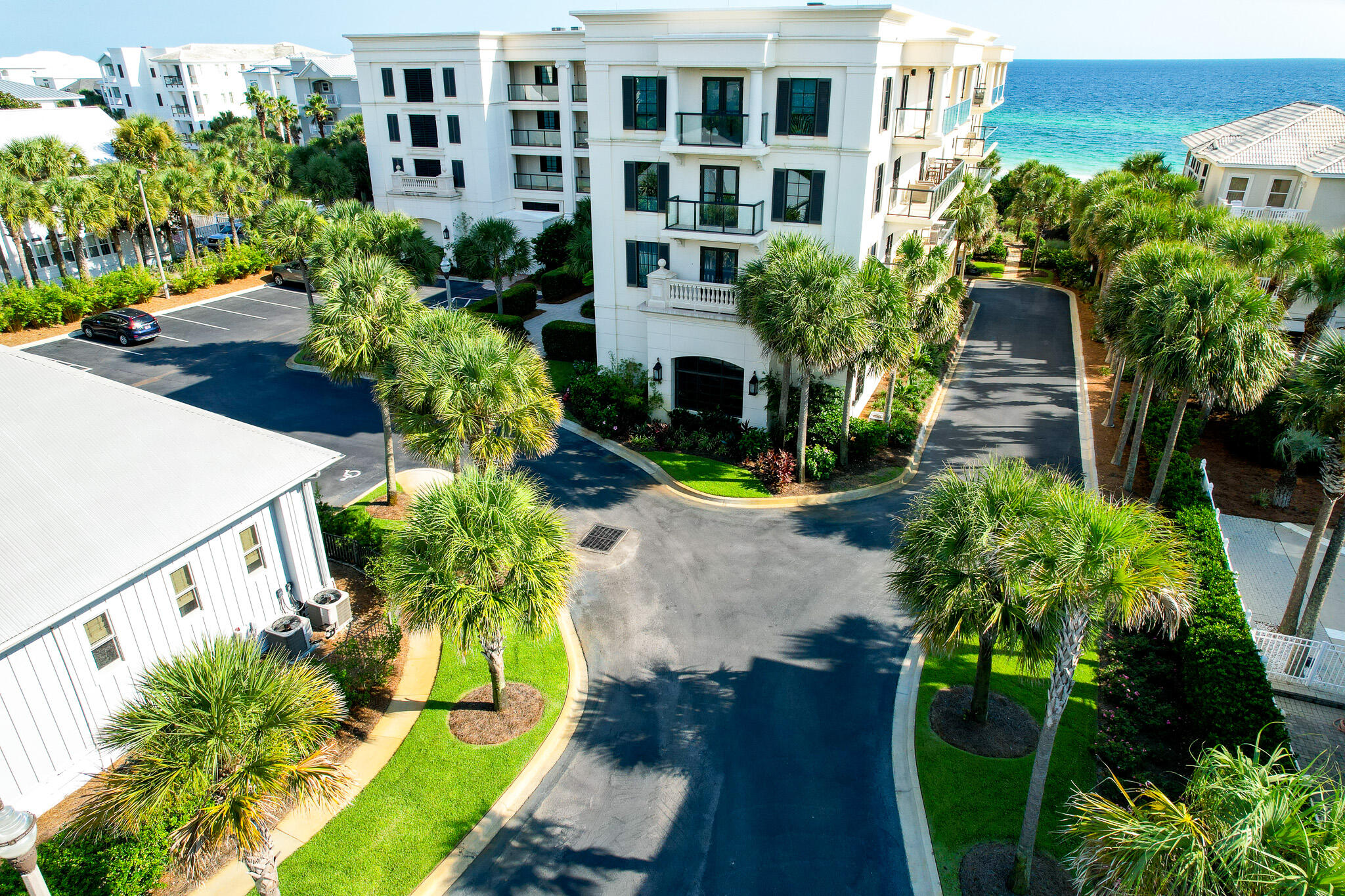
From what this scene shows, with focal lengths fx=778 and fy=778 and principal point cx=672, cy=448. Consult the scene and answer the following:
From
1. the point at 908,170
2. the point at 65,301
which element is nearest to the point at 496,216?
the point at 65,301

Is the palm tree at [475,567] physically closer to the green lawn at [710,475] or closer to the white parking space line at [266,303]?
the green lawn at [710,475]


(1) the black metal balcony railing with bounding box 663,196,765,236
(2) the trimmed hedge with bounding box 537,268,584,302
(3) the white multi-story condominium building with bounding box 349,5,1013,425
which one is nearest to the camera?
(3) the white multi-story condominium building with bounding box 349,5,1013,425

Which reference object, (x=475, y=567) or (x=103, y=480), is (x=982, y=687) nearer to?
(x=475, y=567)

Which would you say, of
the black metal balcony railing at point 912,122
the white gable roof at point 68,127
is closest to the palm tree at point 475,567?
the black metal balcony railing at point 912,122

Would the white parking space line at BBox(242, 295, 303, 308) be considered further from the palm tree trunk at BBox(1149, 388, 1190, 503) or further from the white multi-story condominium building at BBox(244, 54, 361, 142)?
the white multi-story condominium building at BBox(244, 54, 361, 142)

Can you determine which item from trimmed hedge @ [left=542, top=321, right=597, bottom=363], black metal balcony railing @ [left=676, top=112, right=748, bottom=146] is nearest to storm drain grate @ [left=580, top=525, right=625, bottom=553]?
trimmed hedge @ [left=542, top=321, right=597, bottom=363]

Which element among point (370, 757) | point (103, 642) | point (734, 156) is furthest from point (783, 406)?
point (103, 642)
